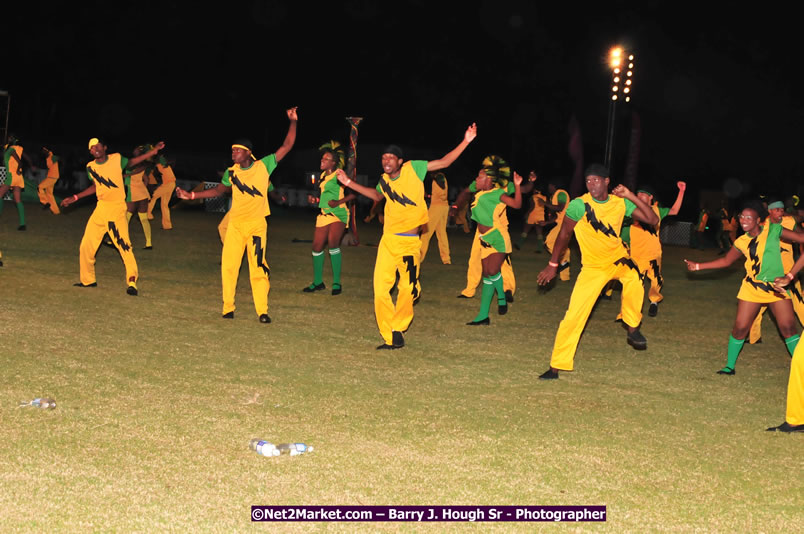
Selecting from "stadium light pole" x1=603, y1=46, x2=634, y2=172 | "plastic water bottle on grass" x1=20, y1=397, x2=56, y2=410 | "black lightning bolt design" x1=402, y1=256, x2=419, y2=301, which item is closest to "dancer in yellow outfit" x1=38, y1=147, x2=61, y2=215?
"stadium light pole" x1=603, y1=46, x2=634, y2=172

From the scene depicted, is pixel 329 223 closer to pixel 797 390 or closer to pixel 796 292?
pixel 796 292

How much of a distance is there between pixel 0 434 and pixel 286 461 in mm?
1863

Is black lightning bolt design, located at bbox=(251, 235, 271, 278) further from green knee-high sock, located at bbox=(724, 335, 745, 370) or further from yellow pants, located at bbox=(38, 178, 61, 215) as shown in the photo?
yellow pants, located at bbox=(38, 178, 61, 215)

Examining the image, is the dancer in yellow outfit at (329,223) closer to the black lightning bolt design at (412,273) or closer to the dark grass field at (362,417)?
the dark grass field at (362,417)

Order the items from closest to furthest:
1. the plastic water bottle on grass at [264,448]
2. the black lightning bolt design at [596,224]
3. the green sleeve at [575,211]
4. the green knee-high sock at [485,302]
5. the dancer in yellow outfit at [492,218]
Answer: the plastic water bottle on grass at [264,448], the green sleeve at [575,211], the black lightning bolt design at [596,224], the green knee-high sock at [485,302], the dancer in yellow outfit at [492,218]

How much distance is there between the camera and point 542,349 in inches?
407

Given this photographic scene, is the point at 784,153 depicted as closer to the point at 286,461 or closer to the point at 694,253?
the point at 694,253

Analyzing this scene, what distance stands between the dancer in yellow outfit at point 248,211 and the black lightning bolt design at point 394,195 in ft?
5.22

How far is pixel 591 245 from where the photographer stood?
866 centimetres

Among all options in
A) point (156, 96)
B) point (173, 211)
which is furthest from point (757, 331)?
point (156, 96)

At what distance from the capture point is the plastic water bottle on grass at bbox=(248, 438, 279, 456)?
19.0ft

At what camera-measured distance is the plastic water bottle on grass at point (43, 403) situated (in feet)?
22.0

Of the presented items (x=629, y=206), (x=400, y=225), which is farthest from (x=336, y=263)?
(x=629, y=206)

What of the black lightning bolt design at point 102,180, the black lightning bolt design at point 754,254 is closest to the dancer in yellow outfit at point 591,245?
the black lightning bolt design at point 754,254
